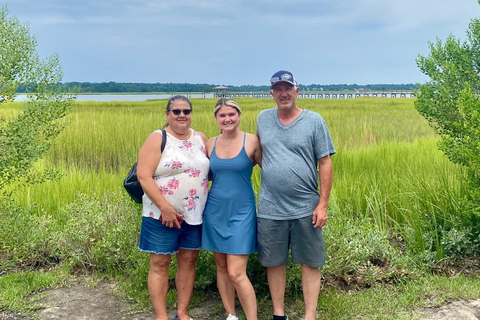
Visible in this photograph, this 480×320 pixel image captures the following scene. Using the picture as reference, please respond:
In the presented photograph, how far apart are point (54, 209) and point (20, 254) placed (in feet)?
6.01

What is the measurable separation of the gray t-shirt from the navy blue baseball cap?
0.26 m

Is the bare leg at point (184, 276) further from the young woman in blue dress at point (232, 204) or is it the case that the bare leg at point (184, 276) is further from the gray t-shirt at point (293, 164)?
the gray t-shirt at point (293, 164)

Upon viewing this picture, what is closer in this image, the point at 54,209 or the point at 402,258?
the point at 402,258

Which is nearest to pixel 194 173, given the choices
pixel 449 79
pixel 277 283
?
pixel 277 283

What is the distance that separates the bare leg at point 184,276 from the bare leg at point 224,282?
0.23m

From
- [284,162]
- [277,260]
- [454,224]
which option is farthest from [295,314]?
[454,224]

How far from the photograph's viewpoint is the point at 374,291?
4.79 meters

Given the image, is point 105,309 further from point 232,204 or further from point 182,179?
point 232,204

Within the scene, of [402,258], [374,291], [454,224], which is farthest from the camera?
[454,224]

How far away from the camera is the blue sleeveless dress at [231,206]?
3.67 meters

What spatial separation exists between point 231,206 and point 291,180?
49 cm

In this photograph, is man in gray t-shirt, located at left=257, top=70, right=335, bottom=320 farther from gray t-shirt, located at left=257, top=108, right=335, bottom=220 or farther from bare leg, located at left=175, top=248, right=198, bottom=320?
bare leg, located at left=175, top=248, right=198, bottom=320

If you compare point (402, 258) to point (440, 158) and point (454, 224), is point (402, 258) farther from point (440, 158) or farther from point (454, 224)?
point (440, 158)

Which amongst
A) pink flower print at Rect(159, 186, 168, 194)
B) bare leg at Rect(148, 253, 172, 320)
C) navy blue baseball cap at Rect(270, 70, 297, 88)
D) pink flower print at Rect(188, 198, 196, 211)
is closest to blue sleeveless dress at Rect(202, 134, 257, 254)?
pink flower print at Rect(188, 198, 196, 211)
